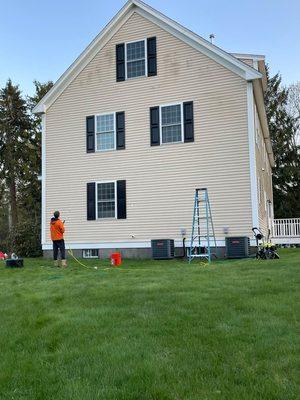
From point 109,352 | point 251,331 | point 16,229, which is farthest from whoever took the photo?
point 16,229

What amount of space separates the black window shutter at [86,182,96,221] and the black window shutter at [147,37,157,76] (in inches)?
187

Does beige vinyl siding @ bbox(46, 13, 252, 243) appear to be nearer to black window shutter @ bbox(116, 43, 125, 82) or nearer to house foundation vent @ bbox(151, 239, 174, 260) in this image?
black window shutter @ bbox(116, 43, 125, 82)

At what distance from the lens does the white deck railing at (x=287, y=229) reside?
24516 mm

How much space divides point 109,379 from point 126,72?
1581cm

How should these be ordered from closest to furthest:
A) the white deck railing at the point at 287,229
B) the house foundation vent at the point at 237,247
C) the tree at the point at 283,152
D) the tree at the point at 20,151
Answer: the house foundation vent at the point at 237,247
the white deck railing at the point at 287,229
the tree at the point at 20,151
the tree at the point at 283,152

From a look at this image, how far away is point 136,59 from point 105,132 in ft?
9.83

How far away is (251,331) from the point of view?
17.4ft

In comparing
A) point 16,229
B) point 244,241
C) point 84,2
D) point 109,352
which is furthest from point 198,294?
A: point 16,229

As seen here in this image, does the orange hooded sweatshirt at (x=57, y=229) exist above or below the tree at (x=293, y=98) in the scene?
below

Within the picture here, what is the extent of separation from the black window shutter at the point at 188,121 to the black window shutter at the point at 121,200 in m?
2.94

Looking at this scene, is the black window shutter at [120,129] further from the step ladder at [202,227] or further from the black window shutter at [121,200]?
the step ladder at [202,227]

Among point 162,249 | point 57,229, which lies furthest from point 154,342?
point 162,249

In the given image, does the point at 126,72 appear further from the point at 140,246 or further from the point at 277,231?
the point at 277,231

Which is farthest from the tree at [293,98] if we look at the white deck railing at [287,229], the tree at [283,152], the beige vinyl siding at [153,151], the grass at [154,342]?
the grass at [154,342]
